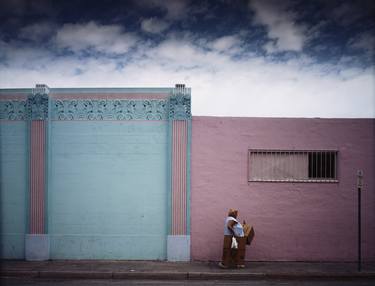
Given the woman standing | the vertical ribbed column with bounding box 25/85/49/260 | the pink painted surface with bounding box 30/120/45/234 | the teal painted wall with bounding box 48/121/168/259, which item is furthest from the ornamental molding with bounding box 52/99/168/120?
the woman standing

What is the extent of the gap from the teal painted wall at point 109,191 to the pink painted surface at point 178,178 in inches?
11.5

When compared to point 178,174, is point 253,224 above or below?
below

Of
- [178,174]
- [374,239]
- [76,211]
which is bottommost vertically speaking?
[374,239]

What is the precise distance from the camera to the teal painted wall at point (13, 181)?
9375 mm

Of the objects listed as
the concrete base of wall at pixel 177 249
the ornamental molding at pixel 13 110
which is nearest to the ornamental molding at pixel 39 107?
the ornamental molding at pixel 13 110

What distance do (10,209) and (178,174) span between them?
16.9 feet

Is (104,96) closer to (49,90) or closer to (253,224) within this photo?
(49,90)

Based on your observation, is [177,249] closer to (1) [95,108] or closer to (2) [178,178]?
(2) [178,178]

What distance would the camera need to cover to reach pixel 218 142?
30.5 ft

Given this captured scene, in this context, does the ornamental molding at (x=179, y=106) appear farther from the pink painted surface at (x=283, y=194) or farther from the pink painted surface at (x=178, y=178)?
the pink painted surface at (x=283, y=194)

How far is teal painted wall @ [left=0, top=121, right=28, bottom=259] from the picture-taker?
9375mm

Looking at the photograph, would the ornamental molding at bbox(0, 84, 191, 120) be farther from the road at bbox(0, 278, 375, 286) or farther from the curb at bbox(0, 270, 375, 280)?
the road at bbox(0, 278, 375, 286)

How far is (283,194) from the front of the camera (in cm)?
929

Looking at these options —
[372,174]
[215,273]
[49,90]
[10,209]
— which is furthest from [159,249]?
[372,174]
